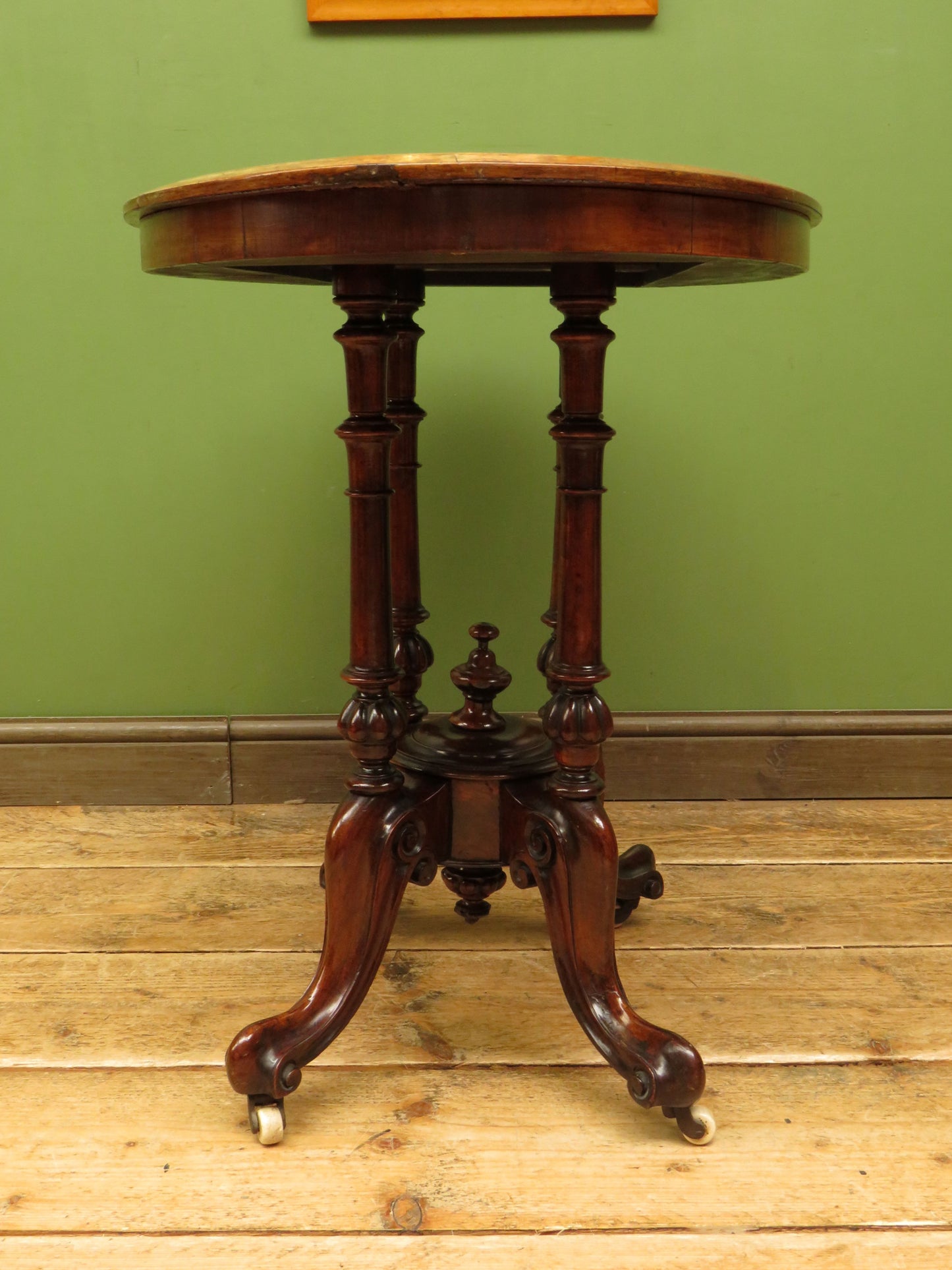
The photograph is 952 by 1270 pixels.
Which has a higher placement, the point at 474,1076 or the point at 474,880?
the point at 474,880

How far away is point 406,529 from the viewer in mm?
1469

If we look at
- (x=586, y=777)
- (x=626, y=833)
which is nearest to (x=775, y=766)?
(x=626, y=833)

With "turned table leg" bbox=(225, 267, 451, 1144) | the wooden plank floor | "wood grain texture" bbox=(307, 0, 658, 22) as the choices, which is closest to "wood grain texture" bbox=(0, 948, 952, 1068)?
the wooden plank floor

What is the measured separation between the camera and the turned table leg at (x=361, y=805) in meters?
1.08

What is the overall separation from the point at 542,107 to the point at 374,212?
36.6 inches

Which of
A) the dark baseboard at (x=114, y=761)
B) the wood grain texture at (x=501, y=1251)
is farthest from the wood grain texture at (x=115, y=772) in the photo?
the wood grain texture at (x=501, y=1251)

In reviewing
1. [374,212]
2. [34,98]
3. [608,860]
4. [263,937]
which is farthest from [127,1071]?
[34,98]

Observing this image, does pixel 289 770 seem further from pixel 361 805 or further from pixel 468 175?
pixel 468 175

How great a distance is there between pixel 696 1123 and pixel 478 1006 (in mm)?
302

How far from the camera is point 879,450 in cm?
184

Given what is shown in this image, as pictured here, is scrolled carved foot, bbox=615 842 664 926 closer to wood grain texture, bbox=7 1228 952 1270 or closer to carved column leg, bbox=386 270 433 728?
carved column leg, bbox=386 270 433 728

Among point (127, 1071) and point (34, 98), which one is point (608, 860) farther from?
point (34, 98)

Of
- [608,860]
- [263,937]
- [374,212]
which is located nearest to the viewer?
[374,212]

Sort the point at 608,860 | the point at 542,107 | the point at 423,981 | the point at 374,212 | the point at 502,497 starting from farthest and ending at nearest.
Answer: the point at 502,497, the point at 542,107, the point at 423,981, the point at 608,860, the point at 374,212
